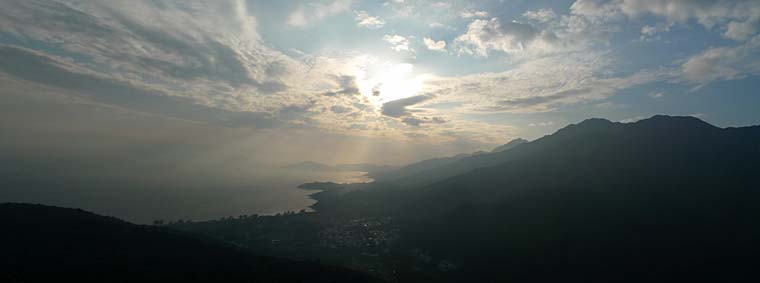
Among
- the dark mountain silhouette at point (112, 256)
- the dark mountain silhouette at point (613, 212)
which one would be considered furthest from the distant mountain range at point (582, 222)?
the dark mountain silhouette at point (112, 256)

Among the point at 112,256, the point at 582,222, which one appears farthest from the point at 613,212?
the point at 112,256

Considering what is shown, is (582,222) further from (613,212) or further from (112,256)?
(112,256)

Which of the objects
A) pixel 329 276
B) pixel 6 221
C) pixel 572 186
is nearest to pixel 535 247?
pixel 572 186

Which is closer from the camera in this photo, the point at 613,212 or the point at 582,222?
the point at 582,222

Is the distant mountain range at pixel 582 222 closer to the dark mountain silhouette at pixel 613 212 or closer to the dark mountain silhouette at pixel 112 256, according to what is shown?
the dark mountain silhouette at pixel 613 212

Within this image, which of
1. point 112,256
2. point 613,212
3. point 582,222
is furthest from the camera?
point 613,212
